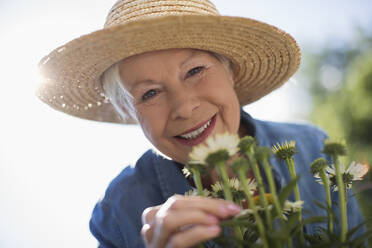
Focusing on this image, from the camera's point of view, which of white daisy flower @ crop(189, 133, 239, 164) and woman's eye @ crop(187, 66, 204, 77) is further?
woman's eye @ crop(187, 66, 204, 77)

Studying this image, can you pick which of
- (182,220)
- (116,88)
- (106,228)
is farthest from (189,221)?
(106,228)

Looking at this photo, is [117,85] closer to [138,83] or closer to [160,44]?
[138,83]

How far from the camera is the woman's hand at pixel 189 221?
477mm

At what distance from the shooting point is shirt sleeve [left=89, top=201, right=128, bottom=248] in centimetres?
122

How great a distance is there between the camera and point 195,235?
473mm

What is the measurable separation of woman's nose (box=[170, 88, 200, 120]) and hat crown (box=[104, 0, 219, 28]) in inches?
9.2

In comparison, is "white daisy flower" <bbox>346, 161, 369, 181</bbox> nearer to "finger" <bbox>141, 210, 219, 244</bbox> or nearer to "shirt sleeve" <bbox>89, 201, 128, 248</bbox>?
"finger" <bbox>141, 210, 219, 244</bbox>

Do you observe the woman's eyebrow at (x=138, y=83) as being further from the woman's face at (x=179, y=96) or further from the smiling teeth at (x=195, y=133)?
the smiling teeth at (x=195, y=133)

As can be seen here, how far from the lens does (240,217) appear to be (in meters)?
0.51

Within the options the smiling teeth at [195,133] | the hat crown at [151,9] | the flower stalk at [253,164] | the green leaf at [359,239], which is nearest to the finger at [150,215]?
the flower stalk at [253,164]

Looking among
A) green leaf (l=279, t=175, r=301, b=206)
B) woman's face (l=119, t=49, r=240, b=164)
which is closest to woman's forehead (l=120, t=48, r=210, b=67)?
woman's face (l=119, t=49, r=240, b=164)

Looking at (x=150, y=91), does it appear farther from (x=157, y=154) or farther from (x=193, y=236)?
(x=193, y=236)

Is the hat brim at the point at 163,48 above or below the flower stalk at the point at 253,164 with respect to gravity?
above

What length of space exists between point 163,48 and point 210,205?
0.60 m
